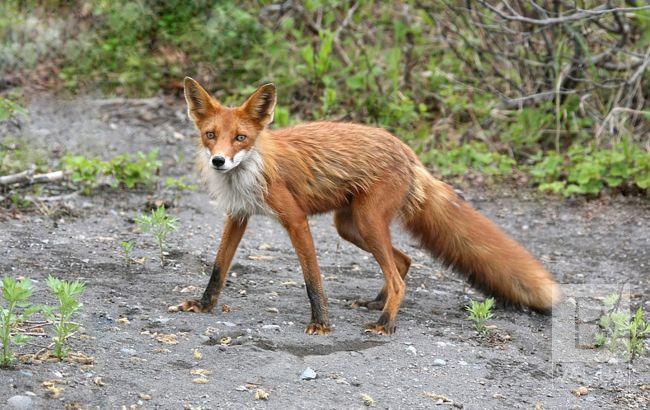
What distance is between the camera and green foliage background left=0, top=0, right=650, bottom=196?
360 inches

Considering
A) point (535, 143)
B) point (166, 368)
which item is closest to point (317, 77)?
point (535, 143)

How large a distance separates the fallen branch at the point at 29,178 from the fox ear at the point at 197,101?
2689 mm

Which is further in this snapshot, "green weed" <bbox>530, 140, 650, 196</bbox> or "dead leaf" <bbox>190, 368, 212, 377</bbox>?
"green weed" <bbox>530, 140, 650, 196</bbox>

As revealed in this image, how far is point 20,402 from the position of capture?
3.74 m

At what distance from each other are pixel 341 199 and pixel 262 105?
80 centimetres

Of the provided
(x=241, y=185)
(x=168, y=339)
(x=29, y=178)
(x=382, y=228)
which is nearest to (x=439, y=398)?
(x=382, y=228)

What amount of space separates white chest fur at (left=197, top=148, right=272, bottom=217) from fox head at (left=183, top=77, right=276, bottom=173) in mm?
53

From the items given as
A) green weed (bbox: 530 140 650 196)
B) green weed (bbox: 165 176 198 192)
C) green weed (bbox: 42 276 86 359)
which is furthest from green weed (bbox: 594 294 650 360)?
green weed (bbox: 165 176 198 192)

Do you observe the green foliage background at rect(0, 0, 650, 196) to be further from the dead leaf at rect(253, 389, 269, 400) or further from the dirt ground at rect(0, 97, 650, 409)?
the dead leaf at rect(253, 389, 269, 400)

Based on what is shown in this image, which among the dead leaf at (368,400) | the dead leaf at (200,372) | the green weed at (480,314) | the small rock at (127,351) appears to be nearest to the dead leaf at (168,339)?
the small rock at (127,351)

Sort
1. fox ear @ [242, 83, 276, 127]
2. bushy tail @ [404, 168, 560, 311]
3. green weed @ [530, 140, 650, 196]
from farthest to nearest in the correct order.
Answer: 1. green weed @ [530, 140, 650, 196]
2. bushy tail @ [404, 168, 560, 311]
3. fox ear @ [242, 83, 276, 127]

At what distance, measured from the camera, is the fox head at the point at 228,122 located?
195 inches

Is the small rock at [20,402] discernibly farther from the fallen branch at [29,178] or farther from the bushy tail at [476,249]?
the fallen branch at [29,178]

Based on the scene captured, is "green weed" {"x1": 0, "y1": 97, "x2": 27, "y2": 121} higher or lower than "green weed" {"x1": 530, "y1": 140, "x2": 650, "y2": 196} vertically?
higher
